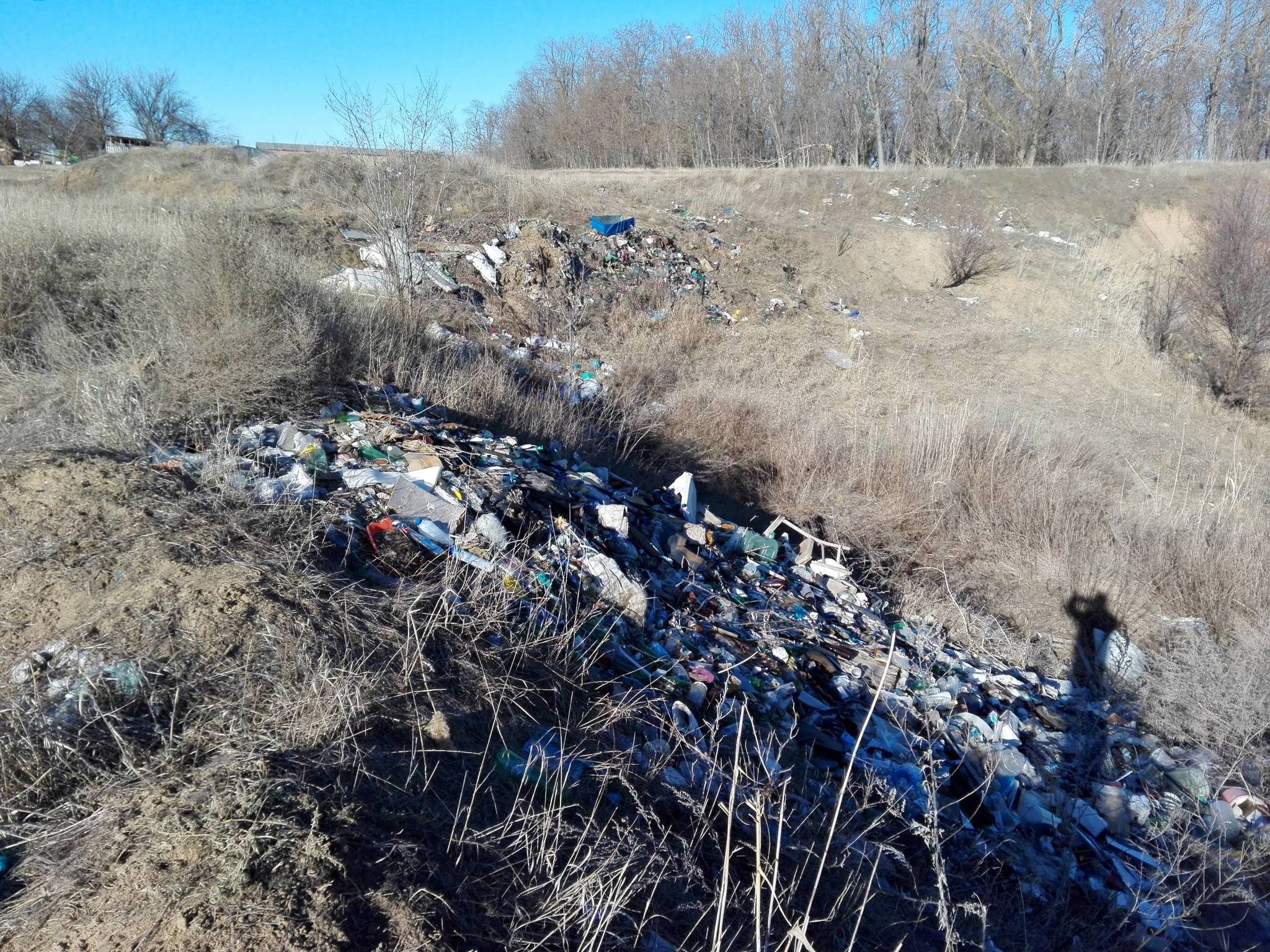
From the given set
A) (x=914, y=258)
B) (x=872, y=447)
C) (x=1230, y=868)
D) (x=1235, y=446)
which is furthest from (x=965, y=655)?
(x=914, y=258)

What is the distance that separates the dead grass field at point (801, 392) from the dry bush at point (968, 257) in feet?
1.65

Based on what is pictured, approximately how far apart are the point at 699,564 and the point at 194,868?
11.4ft

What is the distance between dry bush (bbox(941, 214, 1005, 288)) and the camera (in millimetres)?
15156

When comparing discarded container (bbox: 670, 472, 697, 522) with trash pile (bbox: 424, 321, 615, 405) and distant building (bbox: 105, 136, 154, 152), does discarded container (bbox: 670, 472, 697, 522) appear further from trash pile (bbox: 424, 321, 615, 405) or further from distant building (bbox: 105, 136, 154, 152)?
distant building (bbox: 105, 136, 154, 152)

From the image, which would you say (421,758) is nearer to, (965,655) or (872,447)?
(965,655)

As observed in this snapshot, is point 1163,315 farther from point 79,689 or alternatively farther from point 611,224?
point 79,689

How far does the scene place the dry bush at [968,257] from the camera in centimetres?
1516

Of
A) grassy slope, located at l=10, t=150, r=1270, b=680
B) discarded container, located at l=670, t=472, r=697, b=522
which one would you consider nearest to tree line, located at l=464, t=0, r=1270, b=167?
grassy slope, located at l=10, t=150, r=1270, b=680

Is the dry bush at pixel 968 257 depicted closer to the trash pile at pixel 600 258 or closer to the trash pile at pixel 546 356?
the trash pile at pixel 600 258

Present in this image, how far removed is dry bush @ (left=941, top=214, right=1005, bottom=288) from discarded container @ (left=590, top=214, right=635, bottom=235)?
6.74 metres

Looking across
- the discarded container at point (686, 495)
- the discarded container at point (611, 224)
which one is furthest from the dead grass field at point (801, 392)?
the discarded container at point (686, 495)

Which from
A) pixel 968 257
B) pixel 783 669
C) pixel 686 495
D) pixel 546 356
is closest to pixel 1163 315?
pixel 968 257

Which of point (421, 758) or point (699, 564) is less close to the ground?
point (421, 758)

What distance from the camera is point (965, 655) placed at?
4770mm
